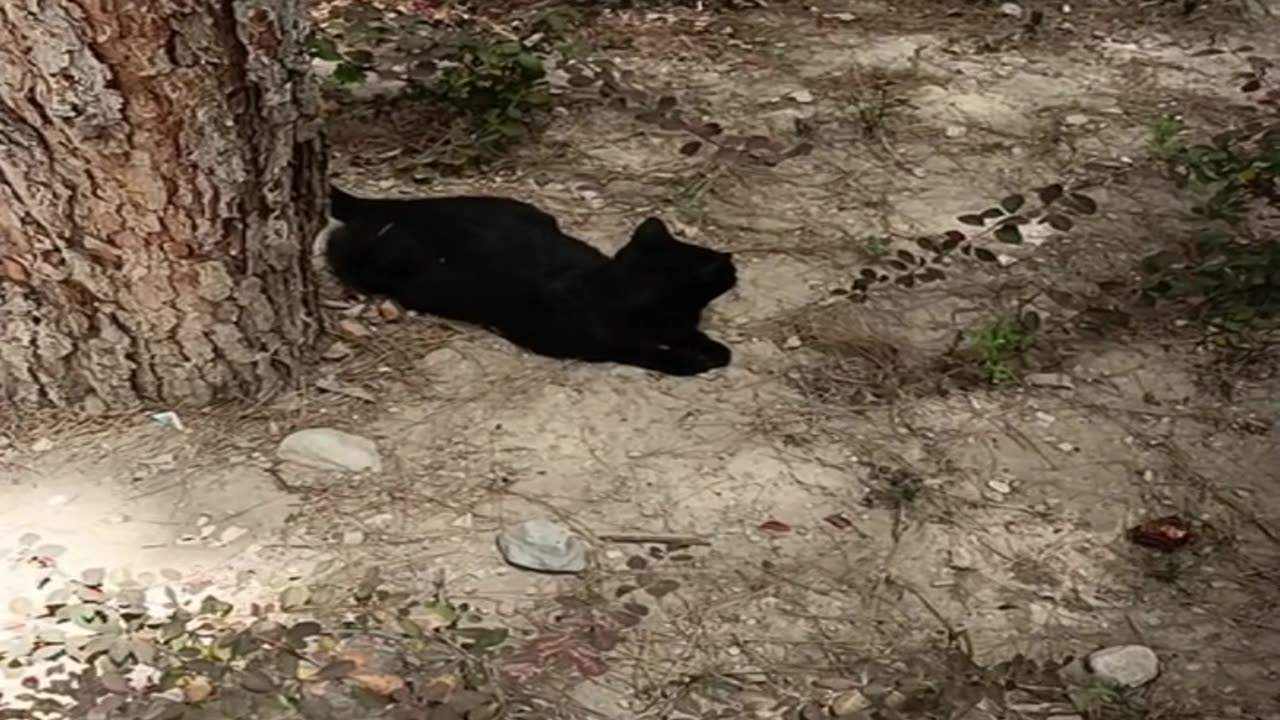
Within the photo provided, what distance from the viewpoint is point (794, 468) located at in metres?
2.55

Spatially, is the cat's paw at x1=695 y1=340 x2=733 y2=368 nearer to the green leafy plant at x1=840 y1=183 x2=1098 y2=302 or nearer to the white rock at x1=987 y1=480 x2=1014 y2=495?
the green leafy plant at x1=840 y1=183 x2=1098 y2=302

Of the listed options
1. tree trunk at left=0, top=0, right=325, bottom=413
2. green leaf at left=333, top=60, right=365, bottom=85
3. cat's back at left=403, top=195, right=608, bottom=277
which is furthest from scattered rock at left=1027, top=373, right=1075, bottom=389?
green leaf at left=333, top=60, right=365, bottom=85

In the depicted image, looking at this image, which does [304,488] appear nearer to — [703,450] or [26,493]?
[26,493]

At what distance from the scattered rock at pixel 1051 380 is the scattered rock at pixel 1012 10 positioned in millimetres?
1733

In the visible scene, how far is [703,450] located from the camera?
102 inches

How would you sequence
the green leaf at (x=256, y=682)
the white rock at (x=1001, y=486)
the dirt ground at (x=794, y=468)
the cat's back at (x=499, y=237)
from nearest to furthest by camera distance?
the green leaf at (x=256, y=682) < the dirt ground at (x=794, y=468) < the white rock at (x=1001, y=486) < the cat's back at (x=499, y=237)

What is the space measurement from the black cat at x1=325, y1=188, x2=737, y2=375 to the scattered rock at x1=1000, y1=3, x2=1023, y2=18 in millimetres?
1635

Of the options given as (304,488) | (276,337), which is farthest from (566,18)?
(304,488)

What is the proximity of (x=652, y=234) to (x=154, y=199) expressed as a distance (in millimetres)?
925

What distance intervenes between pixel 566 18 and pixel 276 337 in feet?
5.50

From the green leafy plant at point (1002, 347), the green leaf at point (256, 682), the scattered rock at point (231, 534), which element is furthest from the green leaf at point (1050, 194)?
the green leaf at point (256, 682)

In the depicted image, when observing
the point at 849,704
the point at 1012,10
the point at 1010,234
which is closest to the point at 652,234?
the point at 1010,234

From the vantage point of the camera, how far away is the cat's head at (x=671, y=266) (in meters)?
2.87

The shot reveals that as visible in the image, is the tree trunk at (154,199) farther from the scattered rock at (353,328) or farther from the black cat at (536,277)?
the black cat at (536,277)
